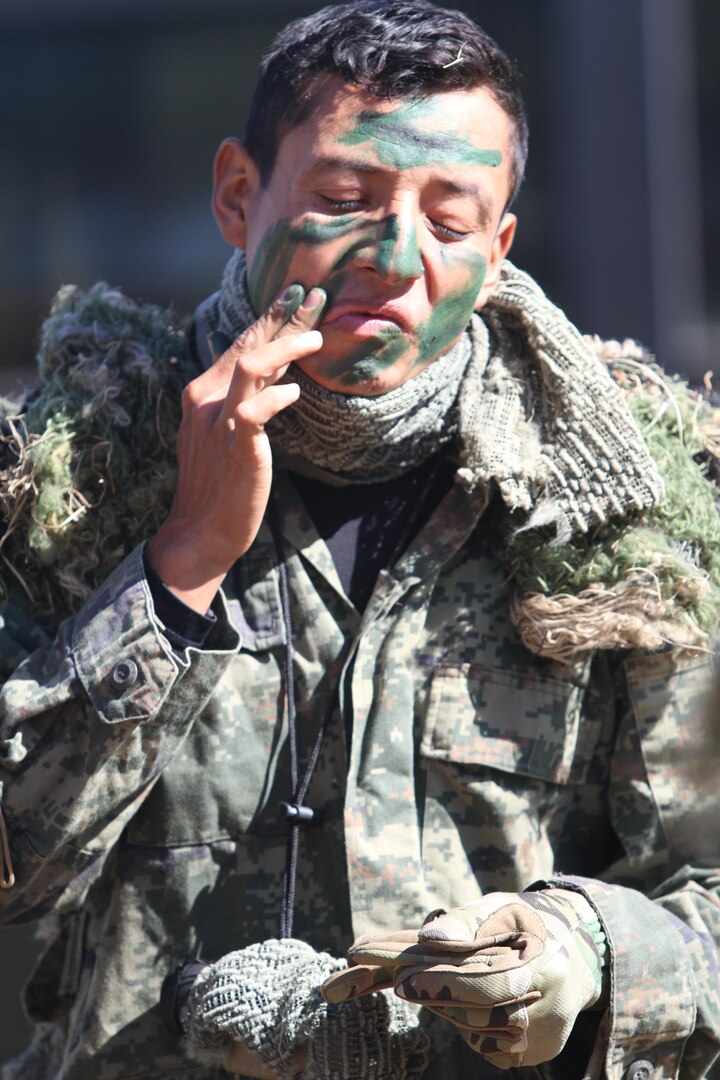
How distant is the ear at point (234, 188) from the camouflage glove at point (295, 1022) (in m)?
1.06

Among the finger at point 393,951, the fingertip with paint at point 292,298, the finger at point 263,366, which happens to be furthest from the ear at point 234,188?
the finger at point 393,951

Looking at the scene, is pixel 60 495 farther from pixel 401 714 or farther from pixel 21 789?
pixel 401 714

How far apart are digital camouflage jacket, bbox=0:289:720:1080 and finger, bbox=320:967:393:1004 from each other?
0.63ft

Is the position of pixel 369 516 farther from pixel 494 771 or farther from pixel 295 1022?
pixel 295 1022

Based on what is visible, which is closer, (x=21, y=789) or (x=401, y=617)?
(x=21, y=789)

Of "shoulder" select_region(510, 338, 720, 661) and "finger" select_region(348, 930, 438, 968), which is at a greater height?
"shoulder" select_region(510, 338, 720, 661)

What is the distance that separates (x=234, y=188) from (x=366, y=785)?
36.5 inches

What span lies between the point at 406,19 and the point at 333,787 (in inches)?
43.9

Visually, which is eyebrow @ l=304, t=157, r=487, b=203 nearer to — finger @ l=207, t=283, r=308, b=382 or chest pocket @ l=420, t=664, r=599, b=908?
finger @ l=207, t=283, r=308, b=382

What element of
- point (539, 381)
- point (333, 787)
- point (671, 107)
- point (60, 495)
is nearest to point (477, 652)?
point (333, 787)

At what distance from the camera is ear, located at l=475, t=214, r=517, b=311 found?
2186mm

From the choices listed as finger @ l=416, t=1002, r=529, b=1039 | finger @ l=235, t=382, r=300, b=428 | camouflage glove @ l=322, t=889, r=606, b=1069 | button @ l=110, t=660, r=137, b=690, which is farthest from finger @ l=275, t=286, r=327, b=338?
finger @ l=416, t=1002, r=529, b=1039

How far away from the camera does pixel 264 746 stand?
212cm

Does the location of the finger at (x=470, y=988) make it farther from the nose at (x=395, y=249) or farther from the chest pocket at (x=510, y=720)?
the nose at (x=395, y=249)
